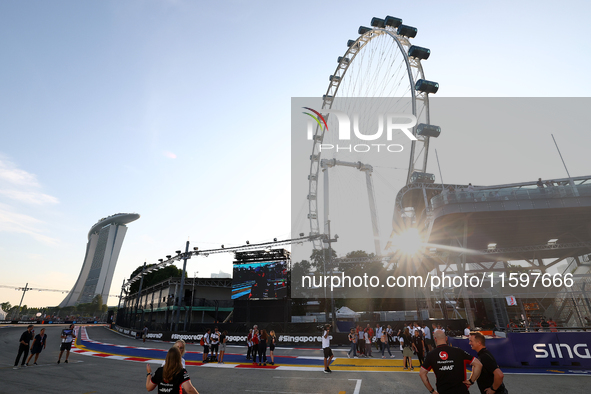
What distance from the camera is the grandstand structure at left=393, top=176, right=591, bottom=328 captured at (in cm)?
2956

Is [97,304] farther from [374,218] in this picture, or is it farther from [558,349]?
[558,349]

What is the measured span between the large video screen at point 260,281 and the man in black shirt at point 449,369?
34967 millimetres

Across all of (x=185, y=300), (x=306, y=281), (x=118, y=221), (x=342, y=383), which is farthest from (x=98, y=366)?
(x=118, y=221)

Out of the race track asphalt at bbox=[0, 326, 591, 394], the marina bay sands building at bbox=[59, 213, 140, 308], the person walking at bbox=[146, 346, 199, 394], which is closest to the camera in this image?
the person walking at bbox=[146, 346, 199, 394]

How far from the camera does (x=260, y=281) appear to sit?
129 feet

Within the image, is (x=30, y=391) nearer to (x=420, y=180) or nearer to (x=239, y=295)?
(x=239, y=295)

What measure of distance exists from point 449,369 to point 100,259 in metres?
191

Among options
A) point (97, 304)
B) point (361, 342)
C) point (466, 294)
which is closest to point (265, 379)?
point (361, 342)

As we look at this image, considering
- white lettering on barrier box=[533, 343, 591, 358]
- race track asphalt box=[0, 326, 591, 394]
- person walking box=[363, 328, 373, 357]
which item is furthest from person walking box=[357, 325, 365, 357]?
white lettering on barrier box=[533, 343, 591, 358]

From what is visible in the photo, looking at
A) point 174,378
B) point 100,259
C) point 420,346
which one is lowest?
point 420,346

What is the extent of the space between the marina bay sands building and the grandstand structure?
16310 centimetres

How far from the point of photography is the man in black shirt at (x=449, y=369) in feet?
14.6

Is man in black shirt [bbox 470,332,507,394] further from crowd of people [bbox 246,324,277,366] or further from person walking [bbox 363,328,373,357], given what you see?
person walking [bbox 363,328,373,357]

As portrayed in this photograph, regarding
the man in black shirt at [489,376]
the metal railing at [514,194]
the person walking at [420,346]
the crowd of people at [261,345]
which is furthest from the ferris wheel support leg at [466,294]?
the man in black shirt at [489,376]
